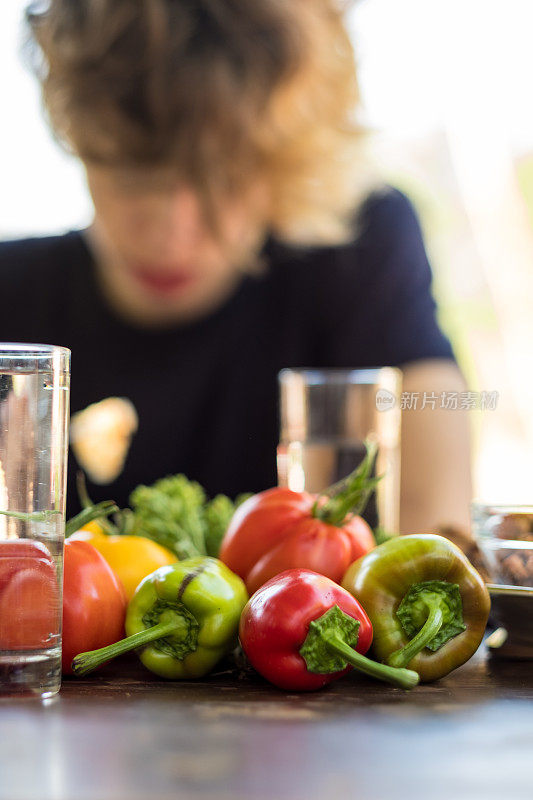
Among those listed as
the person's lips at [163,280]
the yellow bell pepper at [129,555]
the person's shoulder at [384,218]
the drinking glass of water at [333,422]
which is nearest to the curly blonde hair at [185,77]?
the person's lips at [163,280]

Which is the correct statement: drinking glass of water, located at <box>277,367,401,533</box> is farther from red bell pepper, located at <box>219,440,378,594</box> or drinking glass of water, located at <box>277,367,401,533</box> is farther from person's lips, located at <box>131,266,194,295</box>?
person's lips, located at <box>131,266,194,295</box>

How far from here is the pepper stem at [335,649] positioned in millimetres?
516

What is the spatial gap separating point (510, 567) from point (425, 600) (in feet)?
0.40

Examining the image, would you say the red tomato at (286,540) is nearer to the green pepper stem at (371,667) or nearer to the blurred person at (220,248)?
the green pepper stem at (371,667)

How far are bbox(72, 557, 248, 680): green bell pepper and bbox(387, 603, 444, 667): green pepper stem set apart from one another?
4.0 inches

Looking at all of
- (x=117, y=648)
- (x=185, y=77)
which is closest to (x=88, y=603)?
(x=117, y=648)

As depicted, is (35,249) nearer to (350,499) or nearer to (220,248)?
(220,248)

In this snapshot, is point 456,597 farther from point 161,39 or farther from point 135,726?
point 161,39

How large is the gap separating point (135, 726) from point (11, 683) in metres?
0.09

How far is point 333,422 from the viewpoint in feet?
3.51

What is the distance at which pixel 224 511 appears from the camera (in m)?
0.82

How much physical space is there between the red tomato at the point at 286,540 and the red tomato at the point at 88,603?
98mm

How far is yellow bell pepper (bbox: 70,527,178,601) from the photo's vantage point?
66 centimetres

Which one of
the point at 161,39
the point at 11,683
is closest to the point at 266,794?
the point at 11,683
